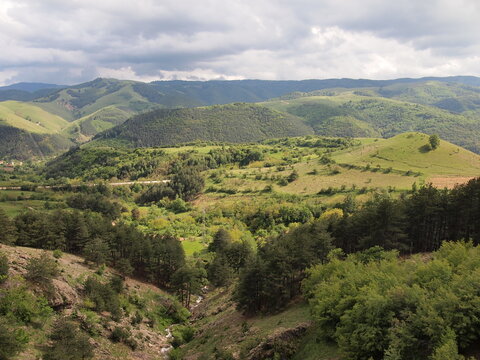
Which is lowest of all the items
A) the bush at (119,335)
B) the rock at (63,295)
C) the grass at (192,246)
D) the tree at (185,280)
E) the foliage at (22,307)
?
the grass at (192,246)

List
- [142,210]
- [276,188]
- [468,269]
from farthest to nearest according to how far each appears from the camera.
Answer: [276,188], [142,210], [468,269]

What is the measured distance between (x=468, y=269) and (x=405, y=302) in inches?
396

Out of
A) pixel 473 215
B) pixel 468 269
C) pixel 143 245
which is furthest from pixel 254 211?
pixel 468 269

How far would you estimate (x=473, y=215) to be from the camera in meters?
62.8

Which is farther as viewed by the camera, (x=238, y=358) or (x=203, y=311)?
(x=203, y=311)

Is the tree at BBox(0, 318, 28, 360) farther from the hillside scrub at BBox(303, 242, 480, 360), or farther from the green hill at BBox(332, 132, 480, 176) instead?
the green hill at BBox(332, 132, 480, 176)

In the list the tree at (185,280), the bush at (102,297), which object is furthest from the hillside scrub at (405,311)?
the tree at (185,280)

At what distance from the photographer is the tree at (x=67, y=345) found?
34.9 m

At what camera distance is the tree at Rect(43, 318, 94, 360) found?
115 ft

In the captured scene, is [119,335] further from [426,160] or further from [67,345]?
[426,160]

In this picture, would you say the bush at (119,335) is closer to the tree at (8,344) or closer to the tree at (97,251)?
the tree at (8,344)

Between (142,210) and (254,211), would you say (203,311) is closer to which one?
(254,211)

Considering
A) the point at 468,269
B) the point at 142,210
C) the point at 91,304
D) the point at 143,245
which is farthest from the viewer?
the point at 142,210

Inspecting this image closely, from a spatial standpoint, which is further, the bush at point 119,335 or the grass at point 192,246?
the grass at point 192,246
